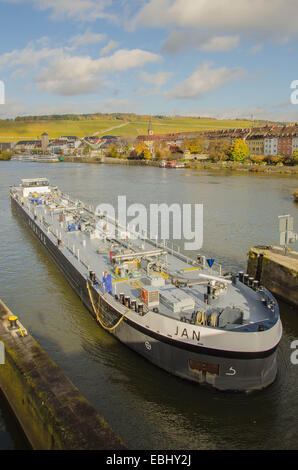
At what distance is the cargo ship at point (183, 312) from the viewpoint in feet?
32.4

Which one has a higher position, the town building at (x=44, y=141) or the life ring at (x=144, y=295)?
the town building at (x=44, y=141)

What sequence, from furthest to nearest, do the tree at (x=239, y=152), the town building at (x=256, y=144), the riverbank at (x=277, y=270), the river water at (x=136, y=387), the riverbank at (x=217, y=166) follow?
the town building at (x=256, y=144) → the tree at (x=239, y=152) → the riverbank at (x=217, y=166) → the riverbank at (x=277, y=270) → the river water at (x=136, y=387)

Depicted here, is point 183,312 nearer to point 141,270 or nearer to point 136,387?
point 136,387

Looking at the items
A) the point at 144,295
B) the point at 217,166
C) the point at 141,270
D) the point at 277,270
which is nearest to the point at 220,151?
the point at 217,166

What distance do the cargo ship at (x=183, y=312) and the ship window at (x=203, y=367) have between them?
30mm

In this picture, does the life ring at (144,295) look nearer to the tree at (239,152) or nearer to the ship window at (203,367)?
the ship window at (203,367)

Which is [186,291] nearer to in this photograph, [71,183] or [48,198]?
[48,198]

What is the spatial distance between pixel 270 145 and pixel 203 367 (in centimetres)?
10981

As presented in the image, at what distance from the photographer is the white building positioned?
108062mm

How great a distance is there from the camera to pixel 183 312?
11.6m

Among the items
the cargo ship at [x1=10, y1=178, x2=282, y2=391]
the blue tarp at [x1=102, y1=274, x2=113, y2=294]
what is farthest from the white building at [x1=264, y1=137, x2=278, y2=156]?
the blue tarp at [x1=102, y1=274, x2=113, y2=294]

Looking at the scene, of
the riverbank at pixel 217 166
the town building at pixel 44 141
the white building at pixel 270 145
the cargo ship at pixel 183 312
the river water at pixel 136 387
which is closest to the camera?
the river water at pixel 136 387

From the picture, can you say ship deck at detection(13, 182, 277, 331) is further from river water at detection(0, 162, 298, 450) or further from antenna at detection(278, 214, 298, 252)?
antenna at detection(278, 214, 298, 252)

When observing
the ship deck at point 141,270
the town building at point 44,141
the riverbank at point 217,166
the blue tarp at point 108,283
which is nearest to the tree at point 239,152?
the riverbank at point 217,166
